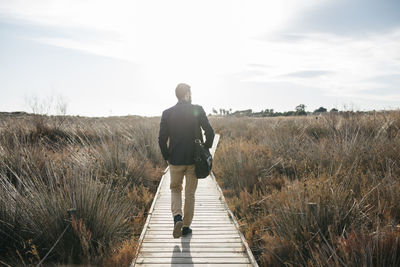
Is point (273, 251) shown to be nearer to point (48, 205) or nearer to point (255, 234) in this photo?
point (255, 234)

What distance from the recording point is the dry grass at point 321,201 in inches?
119

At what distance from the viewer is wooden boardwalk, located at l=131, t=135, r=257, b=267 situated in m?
3.62

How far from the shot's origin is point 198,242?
416 cm

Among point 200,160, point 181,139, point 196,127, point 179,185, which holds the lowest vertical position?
point 179,185

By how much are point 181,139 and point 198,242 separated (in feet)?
5.34

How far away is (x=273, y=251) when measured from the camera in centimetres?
365

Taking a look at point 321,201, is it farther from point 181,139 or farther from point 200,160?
point 181,139

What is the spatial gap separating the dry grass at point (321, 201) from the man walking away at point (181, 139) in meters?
1.22

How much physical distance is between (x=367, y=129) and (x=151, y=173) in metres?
8.01

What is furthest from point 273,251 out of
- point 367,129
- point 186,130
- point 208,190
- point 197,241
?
point 367,129

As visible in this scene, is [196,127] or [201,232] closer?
[196,127]

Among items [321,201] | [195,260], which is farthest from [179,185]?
[321,201]

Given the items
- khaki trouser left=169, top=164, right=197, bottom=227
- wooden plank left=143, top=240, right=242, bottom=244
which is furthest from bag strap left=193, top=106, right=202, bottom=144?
wooden plank left=143, top=240, right=242, bottom=244

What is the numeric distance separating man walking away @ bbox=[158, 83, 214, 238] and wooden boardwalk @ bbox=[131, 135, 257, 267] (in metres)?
0.28
